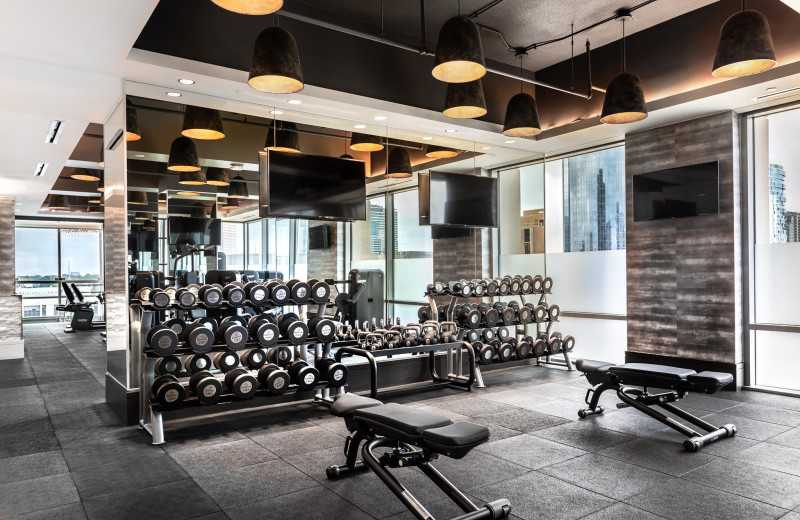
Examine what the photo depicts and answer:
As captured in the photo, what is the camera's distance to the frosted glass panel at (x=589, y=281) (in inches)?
279

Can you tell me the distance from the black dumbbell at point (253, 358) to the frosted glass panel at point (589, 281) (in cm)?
450

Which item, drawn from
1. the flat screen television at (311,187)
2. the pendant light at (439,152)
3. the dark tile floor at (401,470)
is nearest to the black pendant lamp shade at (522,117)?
the flat screen television at (311,187)

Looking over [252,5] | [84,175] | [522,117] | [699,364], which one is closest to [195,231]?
[252,5]

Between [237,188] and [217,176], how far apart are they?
0.21 metres

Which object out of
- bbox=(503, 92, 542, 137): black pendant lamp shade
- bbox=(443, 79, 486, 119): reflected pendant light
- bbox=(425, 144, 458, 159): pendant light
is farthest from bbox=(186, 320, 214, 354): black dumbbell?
bbox=(425, 144, 458, 159): pendant light

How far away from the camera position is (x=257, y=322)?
4.89 m

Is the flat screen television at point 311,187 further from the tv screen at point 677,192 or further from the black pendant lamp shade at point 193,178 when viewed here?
the tv screen at point 677,192

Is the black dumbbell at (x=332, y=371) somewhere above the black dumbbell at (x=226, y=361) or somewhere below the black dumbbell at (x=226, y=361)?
below

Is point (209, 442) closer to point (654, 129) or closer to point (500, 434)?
point (500, 434)

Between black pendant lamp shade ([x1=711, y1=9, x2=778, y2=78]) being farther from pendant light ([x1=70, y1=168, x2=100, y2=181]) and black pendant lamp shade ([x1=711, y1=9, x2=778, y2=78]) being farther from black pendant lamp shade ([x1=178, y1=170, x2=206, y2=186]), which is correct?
pendant light ([x1=70, y1=168, x2=100, y2=181])

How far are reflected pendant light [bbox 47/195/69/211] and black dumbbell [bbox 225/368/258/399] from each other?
8.67m

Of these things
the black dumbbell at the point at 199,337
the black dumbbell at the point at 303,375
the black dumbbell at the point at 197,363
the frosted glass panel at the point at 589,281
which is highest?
the frosted glass panel at the point at 589,281

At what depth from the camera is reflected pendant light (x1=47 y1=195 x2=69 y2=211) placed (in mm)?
11188

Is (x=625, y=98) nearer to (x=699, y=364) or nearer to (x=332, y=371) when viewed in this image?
(x=699, y=364)
